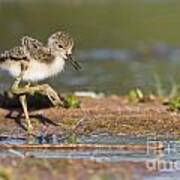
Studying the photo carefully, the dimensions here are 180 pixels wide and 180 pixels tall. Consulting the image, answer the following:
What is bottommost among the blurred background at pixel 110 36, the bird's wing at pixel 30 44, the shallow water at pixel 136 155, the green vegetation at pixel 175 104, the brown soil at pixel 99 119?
the shallow water at pixel 136 155

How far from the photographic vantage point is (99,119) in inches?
444

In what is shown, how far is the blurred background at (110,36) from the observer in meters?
17.3

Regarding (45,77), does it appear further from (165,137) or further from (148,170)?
(148,170)

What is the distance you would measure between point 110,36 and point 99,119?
14.1 metres

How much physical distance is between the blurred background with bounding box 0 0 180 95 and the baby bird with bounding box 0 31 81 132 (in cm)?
328

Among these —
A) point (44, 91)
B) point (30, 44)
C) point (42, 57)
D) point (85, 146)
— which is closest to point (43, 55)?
point (42, 57)

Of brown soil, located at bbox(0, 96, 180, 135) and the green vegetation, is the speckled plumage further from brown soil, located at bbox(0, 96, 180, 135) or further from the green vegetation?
the green vegetation

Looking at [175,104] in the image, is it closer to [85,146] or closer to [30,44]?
[30,44]

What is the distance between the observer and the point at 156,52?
2298 cm

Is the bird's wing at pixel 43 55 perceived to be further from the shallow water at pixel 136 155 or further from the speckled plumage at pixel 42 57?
the shallow water at pixel 136 155

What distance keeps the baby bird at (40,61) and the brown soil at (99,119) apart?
35 cm

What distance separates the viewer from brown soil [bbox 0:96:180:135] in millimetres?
10727

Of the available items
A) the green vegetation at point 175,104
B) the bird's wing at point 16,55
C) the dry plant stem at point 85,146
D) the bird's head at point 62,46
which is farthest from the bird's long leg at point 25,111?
the green vegetation at point 175,104

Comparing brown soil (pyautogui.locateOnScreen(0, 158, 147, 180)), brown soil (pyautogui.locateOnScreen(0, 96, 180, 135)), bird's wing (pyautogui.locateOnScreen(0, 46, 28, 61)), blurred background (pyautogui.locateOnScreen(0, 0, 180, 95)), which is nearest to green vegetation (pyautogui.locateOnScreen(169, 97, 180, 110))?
brown soil (pyautogui.locateOnScreen(0, 96, 180, 135))
